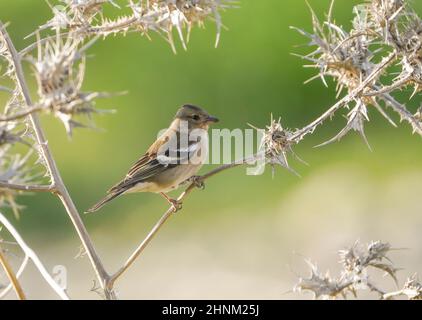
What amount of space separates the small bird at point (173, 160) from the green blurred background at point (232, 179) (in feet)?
9.02

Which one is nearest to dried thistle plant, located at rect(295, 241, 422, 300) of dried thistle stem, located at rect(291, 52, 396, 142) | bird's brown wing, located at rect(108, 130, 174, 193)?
dried thistle stem, located at rect(291, 52, 396, 142)

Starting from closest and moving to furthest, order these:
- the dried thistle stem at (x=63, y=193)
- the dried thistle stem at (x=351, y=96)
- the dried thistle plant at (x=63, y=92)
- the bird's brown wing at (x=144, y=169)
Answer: the dried thistle plant at (x=63, y=92)
the dried thistle stem at (x=63, y=193)
the dried thistle stem at (x=351, y=96)
the bird's brown wing at (x=144, y=169)

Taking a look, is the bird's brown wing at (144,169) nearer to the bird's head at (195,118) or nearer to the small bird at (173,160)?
the small bird at (173,160)

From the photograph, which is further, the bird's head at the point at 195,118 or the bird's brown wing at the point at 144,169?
the bird's head at the point at 195,118

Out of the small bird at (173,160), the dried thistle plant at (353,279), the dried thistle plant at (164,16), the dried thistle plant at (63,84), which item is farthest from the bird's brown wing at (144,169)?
the dried thistle plant at (353,279)

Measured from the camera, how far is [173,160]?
5.62m

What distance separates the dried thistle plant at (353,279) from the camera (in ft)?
8.48

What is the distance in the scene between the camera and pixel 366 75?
313 centimetres

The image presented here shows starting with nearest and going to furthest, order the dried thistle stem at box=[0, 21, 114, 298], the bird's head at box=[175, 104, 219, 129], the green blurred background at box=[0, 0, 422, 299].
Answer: the dried thistle stem at box=[0, 21, 114, 298]
the bird's head at box=[175, 104, 219, 129]
the green blurred background at box=[0, 0, 422, 299]

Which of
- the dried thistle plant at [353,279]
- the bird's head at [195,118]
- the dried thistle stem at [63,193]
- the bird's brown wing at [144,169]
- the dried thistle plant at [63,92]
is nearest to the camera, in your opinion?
the dried thistle plant at [63,92]

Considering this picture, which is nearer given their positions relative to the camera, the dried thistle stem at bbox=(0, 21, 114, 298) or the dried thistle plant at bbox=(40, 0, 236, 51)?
the dried thistle stem at bbox=(0, 21, 114, 298)

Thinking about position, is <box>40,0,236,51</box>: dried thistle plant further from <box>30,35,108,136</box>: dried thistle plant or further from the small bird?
the small bird

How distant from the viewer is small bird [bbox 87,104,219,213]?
5492 millimetres

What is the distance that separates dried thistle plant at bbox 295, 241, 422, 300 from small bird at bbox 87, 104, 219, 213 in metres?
2.61
